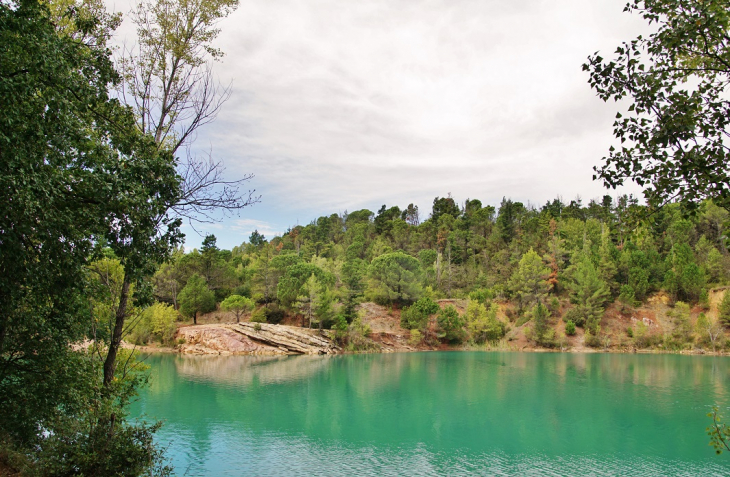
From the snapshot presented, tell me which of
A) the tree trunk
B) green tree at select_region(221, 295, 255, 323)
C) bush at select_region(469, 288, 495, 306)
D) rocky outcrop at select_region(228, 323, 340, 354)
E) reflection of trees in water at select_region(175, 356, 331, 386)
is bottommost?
reflection of trees in water at select_region(175, 356, 331, 386)

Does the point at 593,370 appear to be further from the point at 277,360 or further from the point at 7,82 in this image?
the point at 7,82

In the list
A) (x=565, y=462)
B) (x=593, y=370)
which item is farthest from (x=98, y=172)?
(x=593, y=370)

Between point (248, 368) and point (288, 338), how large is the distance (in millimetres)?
14268

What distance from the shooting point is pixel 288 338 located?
173ft

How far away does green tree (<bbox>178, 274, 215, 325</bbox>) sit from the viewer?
185ft

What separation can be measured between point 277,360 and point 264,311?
14416mm

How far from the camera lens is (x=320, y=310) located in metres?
55.6

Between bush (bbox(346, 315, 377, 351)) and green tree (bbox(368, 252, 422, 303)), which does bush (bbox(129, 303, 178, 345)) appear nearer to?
bush (bbox(346, 315, 377, 351))

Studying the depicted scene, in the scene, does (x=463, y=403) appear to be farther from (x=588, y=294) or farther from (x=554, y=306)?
(x=554, y=306)

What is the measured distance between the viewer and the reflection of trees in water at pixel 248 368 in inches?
1277

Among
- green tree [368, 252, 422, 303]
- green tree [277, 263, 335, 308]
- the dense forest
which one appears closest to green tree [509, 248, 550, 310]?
green tree [368, 252, 422, 303]

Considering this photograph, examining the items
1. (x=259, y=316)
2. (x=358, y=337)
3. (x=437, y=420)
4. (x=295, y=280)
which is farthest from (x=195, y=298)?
(x=437, y=420)

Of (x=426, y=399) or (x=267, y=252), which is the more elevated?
(x=267, y=252)

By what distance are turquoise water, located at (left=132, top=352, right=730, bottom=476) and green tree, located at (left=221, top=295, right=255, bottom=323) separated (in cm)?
1797
